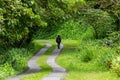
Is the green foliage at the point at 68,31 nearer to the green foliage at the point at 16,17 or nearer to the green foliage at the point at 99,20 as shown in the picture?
the green foliage at the point at 99,20

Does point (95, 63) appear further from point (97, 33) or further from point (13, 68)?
point (97, 33)

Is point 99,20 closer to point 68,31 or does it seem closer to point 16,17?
point 68,31

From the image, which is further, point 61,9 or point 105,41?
point 105,41

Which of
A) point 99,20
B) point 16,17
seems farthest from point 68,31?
point 16,17

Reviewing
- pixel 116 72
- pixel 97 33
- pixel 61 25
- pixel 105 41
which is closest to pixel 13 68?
pixel 116 72

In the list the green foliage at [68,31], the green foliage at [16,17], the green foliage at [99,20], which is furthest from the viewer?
the green foliage at [68,31]

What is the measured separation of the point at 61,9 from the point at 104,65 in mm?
5865

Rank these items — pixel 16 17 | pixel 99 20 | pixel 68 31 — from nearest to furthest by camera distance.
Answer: pixel 16 17 < pixel 99 20 < pixel 68 31

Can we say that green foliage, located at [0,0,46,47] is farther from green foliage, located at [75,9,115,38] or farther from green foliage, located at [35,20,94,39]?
green foliage, located at [35,20,94,39]

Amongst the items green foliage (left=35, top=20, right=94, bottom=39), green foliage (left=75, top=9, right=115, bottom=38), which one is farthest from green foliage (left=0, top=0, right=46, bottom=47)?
green foliage (left=35, top=20, right=94, bottom=39)

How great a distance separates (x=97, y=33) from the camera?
6366cm

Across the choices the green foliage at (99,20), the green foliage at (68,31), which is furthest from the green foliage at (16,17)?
the green foliage at (68,31)

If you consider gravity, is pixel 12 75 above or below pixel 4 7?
below

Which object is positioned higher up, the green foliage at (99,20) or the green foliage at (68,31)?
the green foliage at (99,20)
